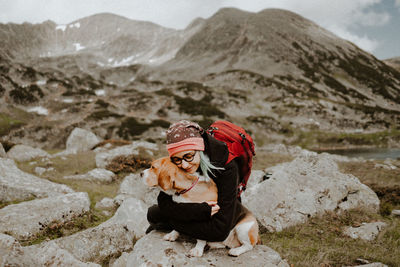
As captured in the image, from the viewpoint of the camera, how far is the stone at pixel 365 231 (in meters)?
6.89

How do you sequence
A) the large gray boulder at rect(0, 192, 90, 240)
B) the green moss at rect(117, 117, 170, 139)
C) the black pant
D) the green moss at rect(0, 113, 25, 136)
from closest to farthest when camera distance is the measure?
the black pant, the large gray boulder at rect(0, 192, 90, 240), the green moss at rect(117, 117, 170, 139), the green moss at rect(0, 113, 25, 136)

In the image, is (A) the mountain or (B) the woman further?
(A) the mountain

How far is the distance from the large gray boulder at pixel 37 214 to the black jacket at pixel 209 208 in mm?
5210

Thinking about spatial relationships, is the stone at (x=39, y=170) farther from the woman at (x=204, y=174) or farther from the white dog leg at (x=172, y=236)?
the woman at (x=204, y=174)

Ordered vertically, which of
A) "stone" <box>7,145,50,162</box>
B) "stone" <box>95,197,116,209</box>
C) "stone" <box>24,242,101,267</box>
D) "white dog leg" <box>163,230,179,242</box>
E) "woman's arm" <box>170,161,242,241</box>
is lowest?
"stone" <box>7,145,50,162</box>

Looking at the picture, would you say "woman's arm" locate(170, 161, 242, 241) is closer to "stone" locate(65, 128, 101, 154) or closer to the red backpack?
the red backpack

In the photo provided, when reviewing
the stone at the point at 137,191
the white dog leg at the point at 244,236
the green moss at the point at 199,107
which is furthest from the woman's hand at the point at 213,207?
the green moss at the point at 199,107

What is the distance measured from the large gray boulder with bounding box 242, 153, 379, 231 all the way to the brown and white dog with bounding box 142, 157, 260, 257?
4.19 meters

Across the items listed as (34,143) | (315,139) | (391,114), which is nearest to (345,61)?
(391,114)

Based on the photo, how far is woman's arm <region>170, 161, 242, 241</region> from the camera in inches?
128

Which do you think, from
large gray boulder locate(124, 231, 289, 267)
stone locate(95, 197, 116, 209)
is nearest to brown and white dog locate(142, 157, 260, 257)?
large gray boulder locate(124, 231, 289, 267)

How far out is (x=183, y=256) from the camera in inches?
131

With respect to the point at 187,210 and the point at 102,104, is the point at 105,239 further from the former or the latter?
the point at 102,104

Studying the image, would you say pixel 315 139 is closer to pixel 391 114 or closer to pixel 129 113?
pixel 391 114
